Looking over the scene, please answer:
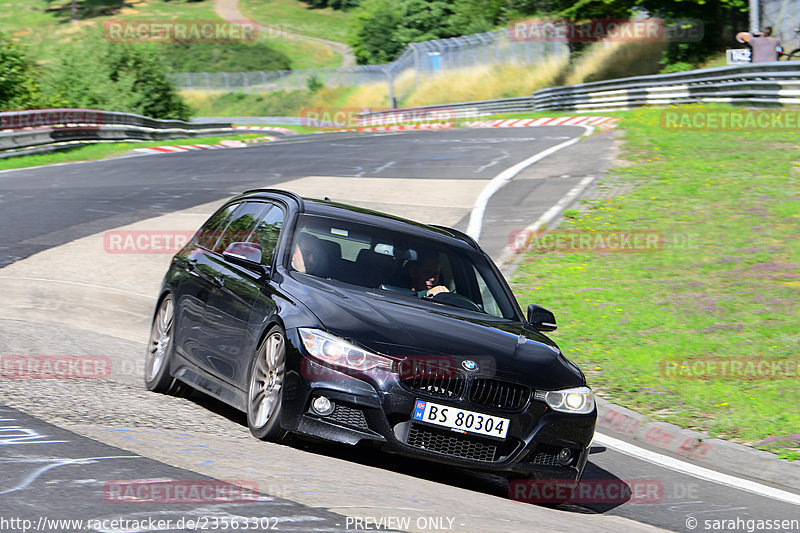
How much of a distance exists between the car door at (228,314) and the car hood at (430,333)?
45 cm

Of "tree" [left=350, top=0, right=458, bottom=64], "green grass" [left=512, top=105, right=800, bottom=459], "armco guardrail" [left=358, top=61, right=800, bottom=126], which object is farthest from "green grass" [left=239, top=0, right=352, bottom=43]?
"green grass" [left=512, top=105, right=800, bottom=459]

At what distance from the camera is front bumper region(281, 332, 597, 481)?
5926 mm

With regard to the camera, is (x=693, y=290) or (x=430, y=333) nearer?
(x=430, y=333)

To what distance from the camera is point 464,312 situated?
7137 mm

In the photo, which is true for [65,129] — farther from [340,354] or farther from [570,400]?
[570,400]

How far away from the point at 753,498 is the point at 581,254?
791 centimetres

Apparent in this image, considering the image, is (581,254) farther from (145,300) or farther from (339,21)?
(339,21)

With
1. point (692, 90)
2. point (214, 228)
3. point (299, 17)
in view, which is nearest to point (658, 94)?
point (692, 90)

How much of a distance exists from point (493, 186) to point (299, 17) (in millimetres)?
118797

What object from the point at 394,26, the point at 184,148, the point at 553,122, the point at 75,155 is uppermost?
the point at 394,26

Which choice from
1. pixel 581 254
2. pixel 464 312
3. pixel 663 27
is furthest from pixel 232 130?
pixel 464 312

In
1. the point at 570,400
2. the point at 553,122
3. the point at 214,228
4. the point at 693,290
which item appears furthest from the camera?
the point at 553,122

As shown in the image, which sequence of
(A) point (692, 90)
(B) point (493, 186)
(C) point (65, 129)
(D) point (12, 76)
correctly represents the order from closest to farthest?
(B) point (493, 186), (C) point (65, 129), (A) point (692, 90), (D) point (12, 76)

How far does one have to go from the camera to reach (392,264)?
24.1 feet
